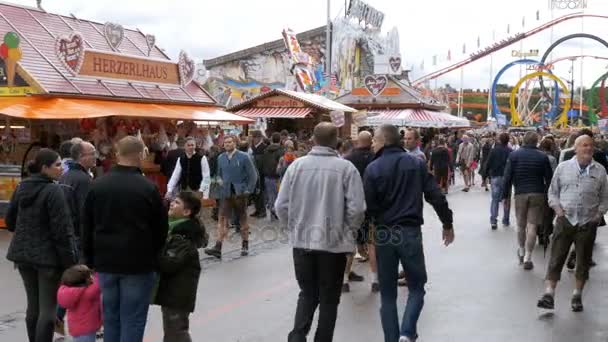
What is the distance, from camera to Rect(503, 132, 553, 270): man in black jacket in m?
9.62

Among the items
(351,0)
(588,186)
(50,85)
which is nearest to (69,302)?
(588,186)

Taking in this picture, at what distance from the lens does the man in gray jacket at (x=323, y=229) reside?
5.33 m

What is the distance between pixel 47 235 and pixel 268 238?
7.47 meters

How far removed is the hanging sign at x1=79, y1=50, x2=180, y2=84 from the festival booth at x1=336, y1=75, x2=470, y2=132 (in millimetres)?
12326

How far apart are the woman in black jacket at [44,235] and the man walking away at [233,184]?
5008 mm

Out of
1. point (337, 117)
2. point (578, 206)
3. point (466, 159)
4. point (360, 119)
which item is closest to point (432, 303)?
point (578, 206)

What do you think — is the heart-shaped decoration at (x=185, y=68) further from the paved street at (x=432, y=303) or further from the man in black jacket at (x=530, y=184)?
the man in black jacket at (x=530, y=184)

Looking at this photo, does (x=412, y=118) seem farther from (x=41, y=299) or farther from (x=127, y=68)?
(x=41, y=299)

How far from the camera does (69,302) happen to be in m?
5.14

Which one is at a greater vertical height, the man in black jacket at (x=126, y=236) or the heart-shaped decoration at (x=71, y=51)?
the heart-shaped decoration at (x=71, y=51)

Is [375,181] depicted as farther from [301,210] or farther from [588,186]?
[588,186]

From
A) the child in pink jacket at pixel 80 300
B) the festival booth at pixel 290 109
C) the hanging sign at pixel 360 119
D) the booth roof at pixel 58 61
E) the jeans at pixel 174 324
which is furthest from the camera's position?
the hanging sign at pixel 360 119

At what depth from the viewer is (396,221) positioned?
5691 millimetres

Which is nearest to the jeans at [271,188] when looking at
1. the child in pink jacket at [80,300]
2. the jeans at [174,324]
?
the child in pink jacket at [80,300]
